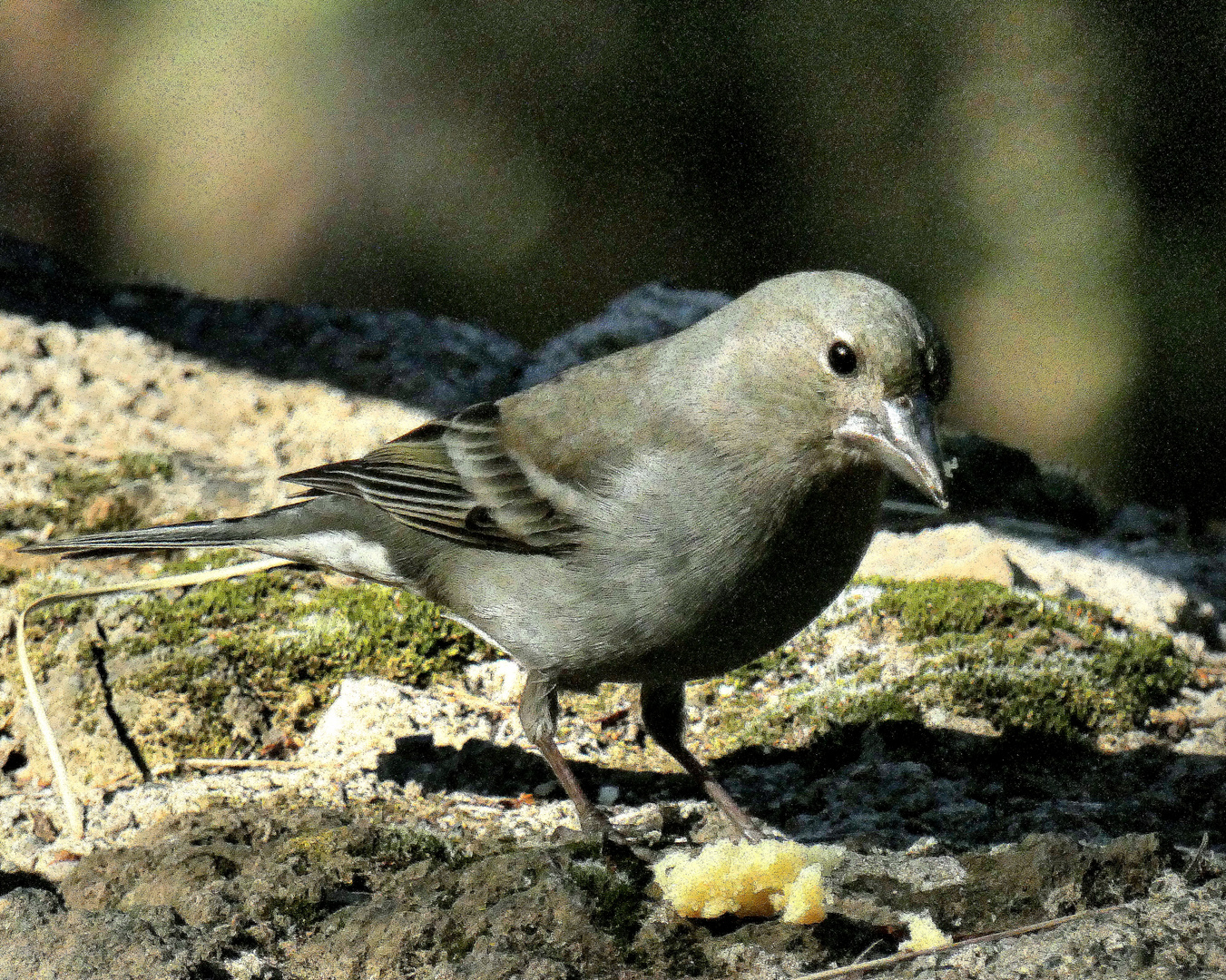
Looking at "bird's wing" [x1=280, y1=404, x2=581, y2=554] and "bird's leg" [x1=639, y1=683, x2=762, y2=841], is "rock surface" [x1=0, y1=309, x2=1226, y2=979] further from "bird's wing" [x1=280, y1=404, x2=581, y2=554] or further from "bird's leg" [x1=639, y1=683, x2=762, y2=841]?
"bird's wing" [x1=280, y1=404, x2=581, y2=554]

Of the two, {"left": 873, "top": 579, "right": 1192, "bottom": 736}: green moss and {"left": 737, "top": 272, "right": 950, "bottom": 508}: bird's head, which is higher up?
{"left": 737, "top": 272, "right": 950, "bottom": 508}: bird's head

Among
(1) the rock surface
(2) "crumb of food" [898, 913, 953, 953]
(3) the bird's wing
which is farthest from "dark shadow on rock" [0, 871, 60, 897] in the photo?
(2) "crumb of food" [898, 913, 953, 953]

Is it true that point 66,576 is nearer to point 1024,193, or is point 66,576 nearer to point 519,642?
point 519,642

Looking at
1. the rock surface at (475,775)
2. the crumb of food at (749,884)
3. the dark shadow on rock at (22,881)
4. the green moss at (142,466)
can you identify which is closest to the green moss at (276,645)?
the rock surface at (475,775)

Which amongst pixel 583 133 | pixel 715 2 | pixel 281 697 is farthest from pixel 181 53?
pixel 281 697

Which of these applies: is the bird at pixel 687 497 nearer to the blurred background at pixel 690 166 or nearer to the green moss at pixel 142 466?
the green moss at pixel 142 466

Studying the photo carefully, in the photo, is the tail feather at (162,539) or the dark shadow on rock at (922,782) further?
the tail feather at (162,539)
